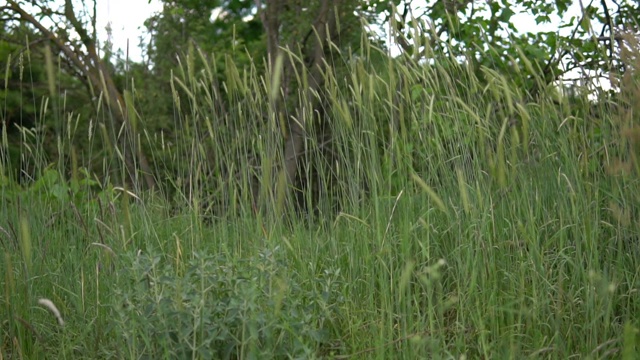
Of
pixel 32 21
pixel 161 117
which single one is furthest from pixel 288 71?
pixel 32 21

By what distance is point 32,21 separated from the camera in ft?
22.0

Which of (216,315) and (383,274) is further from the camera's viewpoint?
(383,274)

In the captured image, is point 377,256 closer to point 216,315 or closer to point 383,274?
point 383,274

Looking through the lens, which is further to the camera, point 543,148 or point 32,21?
point 32,21

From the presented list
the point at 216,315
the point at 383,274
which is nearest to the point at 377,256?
the point at 383,274

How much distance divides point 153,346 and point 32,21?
201 inches

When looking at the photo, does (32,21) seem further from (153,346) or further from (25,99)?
(153,346)

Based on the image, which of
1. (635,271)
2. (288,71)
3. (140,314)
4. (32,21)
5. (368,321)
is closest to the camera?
(140,314)

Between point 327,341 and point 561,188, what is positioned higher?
point 561,188

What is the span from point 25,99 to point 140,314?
6.87 meters

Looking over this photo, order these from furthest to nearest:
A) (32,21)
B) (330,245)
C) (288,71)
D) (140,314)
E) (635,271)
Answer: (32,21)
(288,71)
(330,245)
(635,271)
(140,314)

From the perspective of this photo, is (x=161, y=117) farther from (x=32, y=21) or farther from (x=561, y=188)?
(x=561, y=188)

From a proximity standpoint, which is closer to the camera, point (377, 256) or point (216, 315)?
point (216, 315)

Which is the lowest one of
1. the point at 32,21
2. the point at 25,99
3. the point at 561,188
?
the point at 561,188
